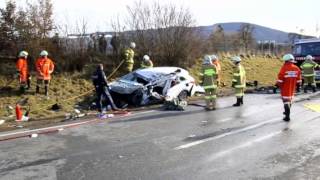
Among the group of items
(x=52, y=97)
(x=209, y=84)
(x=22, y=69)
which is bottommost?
(x=52, y=97)

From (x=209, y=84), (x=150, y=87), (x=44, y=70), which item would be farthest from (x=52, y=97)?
(x=209, y=84)

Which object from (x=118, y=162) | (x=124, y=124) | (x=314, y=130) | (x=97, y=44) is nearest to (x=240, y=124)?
(x=314, y=130)

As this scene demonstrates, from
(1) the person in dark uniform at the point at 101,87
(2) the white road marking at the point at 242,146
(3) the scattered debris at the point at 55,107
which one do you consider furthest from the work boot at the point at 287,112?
(3) the scattered debris at the point at 55,107

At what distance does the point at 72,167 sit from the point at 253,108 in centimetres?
889

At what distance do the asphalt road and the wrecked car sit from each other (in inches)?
115

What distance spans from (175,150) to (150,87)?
26.3 ft

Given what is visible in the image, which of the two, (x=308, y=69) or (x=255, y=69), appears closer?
(x=308, y=69)

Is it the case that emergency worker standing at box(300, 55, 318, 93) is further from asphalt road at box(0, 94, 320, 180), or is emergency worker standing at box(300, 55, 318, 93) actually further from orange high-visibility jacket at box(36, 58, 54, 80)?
orange high-visibility jacket at box(36, 58, 54, 80)

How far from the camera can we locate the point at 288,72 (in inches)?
526

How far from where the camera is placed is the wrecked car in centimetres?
1697

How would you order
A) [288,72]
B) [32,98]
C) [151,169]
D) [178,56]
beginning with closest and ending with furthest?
[151,169]
[288,72]
[32,98]
[178,56]

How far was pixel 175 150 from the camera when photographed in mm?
9312

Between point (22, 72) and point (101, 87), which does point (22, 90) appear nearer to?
point (22, 72)

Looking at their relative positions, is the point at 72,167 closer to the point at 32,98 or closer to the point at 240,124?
the point at 240,124
